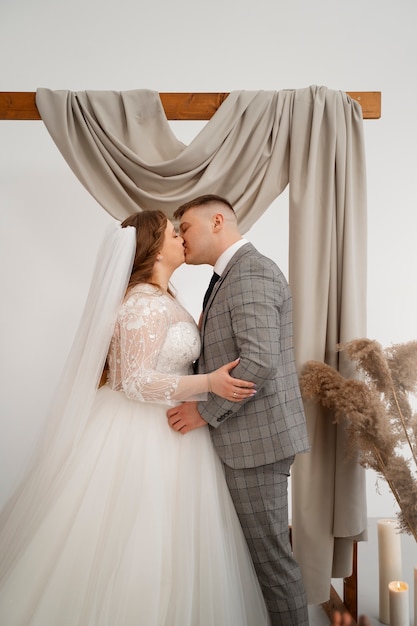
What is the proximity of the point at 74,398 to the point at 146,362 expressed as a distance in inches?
12.1

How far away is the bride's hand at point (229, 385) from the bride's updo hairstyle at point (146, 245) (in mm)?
505

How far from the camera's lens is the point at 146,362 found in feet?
7.16

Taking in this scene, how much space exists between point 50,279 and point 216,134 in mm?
1773

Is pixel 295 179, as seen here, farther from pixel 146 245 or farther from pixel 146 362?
pixel 146 362

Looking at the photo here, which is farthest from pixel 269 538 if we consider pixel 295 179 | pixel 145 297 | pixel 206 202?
pixel 295 179

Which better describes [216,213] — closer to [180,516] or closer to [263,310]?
[263,310]

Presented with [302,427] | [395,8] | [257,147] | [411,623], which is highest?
[395,8]

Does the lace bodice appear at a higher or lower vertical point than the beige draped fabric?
lower

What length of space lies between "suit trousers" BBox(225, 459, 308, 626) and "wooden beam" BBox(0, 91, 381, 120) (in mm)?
1658

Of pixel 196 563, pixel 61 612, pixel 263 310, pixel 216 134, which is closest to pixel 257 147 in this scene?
pixel 216 134

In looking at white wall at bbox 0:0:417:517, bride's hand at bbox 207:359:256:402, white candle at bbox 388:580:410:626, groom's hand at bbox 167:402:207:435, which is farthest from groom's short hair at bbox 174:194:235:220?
white candle at bbox 388:580:410:626

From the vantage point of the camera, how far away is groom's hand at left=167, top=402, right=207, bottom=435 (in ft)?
7.35

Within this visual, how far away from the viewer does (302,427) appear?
232 cm

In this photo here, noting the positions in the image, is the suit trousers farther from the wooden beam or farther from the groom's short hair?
the wooden beam
